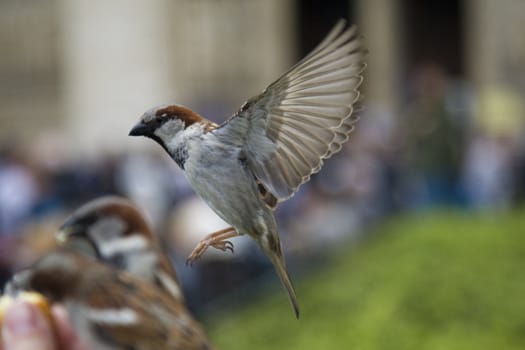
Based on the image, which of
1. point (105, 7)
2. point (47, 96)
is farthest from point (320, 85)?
point (47, 96)

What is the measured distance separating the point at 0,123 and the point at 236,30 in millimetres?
4364

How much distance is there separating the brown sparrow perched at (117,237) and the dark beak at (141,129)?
0.57 metres

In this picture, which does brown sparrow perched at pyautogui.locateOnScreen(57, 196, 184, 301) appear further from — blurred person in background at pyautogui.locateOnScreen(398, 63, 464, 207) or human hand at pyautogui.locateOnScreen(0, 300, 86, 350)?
blurred person in background at pyautogui.locateOnScreen(398, 63, 464, 207)

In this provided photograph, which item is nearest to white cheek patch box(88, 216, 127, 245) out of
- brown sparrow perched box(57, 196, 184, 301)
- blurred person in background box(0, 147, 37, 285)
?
brown sparrow perched box(57, 196, 184, 301)

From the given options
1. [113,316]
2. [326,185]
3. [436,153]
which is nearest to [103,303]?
[113,316]

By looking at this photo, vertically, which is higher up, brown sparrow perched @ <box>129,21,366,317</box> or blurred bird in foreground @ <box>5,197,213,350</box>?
brown sparrow perched @ <box>129,21,366,317</box>

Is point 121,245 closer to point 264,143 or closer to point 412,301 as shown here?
point 264,143

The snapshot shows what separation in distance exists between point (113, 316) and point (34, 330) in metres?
0.14

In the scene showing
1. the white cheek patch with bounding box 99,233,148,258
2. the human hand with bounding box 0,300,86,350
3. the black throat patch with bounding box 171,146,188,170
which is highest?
the black throat patch with bounding box 171,146,188,170

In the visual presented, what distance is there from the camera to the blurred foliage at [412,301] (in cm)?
525

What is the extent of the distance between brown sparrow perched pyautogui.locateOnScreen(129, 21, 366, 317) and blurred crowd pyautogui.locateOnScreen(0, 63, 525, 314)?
620 millimetres

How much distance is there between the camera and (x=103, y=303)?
1800 millimetres

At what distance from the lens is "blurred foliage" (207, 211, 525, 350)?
17.2ft

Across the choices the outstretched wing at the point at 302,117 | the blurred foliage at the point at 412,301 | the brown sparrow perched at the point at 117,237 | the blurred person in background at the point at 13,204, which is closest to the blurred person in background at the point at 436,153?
the blurred foliage at the point at 412,301
